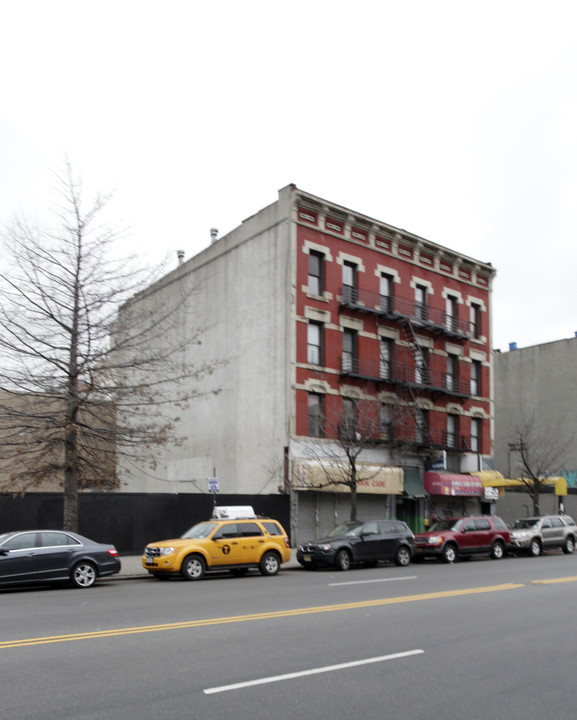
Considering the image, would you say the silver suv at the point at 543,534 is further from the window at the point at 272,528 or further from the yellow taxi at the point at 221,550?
the yellow taxi at the point at 221,550

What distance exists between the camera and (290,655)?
8.21 m

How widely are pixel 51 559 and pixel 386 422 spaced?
18.9 m

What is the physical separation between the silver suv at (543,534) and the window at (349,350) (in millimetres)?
9342

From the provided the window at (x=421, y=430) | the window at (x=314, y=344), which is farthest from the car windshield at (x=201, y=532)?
the window at (x=421, y=430)

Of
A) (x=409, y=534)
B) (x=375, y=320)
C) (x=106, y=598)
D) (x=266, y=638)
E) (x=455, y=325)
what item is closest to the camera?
(x=266, y=638)

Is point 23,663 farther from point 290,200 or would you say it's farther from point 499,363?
point 499,363

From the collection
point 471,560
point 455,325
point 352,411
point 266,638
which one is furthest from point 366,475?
point 266,638

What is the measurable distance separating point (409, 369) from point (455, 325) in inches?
179

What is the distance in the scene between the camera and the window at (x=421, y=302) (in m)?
34.6

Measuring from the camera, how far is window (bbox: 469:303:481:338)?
38406mm

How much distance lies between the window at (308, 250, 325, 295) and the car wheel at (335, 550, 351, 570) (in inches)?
496

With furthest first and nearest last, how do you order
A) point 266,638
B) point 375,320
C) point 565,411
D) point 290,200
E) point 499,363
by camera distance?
point 499,363, point 565,411, point 375,320, point 290,200, point 266,638

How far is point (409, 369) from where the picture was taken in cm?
3381

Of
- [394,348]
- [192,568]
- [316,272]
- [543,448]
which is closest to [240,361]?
[316,272]
